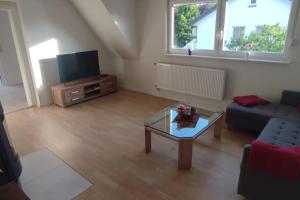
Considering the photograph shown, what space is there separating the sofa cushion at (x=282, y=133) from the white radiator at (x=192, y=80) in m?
1.23

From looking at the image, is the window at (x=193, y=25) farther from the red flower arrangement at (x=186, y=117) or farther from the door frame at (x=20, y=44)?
the door frame at (x=20, y=44)

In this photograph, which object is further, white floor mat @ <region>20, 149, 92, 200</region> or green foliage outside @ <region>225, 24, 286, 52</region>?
green foliage outside @ <region>225, 24, 286, 52</region>

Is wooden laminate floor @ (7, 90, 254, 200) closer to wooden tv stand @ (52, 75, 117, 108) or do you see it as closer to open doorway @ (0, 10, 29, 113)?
wooden tv stand @ (52, 75, 117, 108)

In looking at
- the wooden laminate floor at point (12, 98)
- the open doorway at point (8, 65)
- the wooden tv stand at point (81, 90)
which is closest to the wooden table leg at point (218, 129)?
the wooden tv stand at point (81, 90)

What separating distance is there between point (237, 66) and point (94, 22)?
9.64 feet

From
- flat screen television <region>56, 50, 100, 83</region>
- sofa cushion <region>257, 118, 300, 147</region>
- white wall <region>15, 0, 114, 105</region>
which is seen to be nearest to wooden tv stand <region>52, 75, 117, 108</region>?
flat screen television <region>56, 50, 100, 83</region>

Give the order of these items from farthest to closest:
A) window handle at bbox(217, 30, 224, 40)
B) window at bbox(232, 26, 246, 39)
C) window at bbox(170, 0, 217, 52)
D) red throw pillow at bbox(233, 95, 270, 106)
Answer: window at bbox(170, 0, 217, 52)
window handle at bbox(217, 30, 224, 40)
window at bbox(232, 26, 246, 39)
red throw pillow at bbox(233, 95, 270, 106)

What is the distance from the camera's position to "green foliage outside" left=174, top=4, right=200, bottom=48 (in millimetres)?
3695

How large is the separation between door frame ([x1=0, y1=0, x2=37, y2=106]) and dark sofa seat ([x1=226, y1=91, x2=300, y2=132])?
3584 millimetres

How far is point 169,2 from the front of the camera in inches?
152

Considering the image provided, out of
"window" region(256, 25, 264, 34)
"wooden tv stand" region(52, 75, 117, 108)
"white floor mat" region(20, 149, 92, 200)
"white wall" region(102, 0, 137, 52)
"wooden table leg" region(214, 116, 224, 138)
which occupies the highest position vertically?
"white wall" region(102, 0, 137, 52)

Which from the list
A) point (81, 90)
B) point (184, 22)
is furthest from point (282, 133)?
point (81, 90)

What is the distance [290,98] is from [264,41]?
3.01 ft

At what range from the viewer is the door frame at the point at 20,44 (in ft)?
11.6
